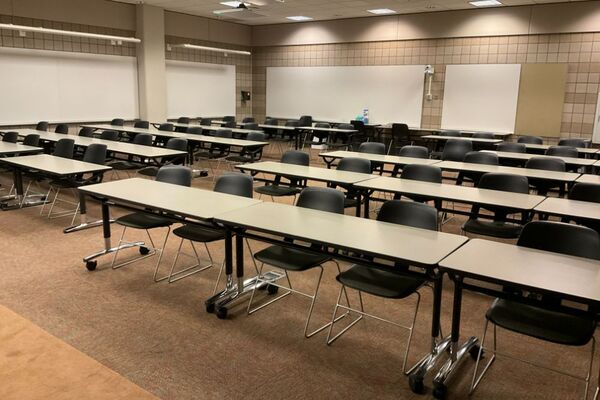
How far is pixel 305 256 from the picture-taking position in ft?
11.8

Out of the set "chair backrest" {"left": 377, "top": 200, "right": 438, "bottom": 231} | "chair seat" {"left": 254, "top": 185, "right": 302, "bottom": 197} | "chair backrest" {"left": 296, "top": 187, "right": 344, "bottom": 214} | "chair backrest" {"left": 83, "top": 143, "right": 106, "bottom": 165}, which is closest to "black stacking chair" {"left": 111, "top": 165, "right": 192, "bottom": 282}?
"chair backrest" {"left": 296, "top": 187, "right": 344, "bottom": 214}

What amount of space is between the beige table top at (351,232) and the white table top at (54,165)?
261 cm

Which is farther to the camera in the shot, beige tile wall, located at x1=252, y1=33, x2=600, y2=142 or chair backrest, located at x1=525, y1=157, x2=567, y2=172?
beige tile wall, located at x1=252, y1=33, x2=600, y2=142

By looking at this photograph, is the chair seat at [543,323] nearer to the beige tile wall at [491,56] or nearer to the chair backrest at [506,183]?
the chair backrest at [506,183]

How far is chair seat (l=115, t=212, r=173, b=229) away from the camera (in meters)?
4.18

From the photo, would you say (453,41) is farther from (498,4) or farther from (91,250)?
(91,250)

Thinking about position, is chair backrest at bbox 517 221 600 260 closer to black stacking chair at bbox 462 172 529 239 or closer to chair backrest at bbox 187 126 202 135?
black stacking chair at bbox 462 172 529 239

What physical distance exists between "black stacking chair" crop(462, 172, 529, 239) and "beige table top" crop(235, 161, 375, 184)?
1194 mm

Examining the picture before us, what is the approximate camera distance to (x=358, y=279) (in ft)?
10.4

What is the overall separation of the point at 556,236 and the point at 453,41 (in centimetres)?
939

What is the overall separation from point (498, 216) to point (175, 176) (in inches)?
127

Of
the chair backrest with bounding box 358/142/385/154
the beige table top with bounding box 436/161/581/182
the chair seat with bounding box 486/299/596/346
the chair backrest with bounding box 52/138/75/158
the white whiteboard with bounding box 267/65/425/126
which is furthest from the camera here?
the white whiteboard with bounding box 267/65/425/126

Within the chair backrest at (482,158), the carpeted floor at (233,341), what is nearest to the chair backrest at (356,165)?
the chair backrest at (482,158)

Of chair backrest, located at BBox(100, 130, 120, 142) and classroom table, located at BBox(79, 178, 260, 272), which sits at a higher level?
chair backrest, located at BBox(100, 130, 120, 142)
